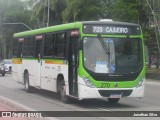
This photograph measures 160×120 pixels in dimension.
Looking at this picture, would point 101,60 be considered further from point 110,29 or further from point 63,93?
point 63,93

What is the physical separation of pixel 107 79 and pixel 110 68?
40 cm

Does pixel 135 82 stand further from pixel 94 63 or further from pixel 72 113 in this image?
pixel 72 113

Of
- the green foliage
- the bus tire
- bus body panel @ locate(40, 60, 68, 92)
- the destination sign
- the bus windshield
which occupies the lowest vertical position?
the bus tire

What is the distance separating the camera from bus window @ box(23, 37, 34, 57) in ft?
69.9

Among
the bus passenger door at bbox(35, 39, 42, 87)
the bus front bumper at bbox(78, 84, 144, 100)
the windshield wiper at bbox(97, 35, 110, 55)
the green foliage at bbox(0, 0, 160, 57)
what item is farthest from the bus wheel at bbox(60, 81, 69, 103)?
the green foliage at bbox(0, 0, 160, 57)

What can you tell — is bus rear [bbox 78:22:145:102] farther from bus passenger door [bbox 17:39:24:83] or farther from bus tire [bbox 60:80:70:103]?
bus passenger door [bbox 17:39:24:83]

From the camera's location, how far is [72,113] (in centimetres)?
1383

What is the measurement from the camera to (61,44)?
17.1 m

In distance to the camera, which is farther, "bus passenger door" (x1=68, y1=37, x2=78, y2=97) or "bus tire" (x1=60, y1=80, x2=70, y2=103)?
"bus tire" (x1=60, y1=80, x2=70, y2=103)

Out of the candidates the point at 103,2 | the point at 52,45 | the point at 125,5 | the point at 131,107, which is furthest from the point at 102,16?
the point at 131,107

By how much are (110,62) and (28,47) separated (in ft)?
25.2

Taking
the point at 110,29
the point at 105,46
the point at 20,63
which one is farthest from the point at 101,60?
the point at 20,63

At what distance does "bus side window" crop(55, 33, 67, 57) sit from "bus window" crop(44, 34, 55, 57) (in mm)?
532

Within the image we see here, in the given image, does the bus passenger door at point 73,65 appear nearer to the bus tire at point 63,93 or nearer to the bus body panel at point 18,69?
the bus tire at point 63,93
